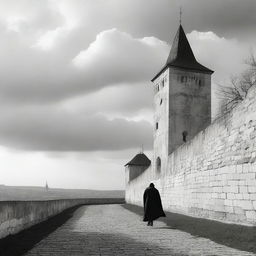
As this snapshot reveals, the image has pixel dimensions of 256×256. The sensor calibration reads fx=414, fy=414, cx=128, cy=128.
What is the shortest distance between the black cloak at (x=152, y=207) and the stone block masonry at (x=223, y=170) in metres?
1.77

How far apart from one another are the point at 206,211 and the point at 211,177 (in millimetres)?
1211

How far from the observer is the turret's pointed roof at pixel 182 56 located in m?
26.6

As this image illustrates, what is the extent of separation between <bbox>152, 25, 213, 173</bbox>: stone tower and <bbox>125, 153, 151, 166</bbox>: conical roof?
26337mm

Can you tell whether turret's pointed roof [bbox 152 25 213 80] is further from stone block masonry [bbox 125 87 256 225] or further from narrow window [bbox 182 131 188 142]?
stone block masonry [bbox 125 87 256 225]

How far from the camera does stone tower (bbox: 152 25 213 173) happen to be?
24859 millimetres

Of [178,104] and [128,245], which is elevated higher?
[178,104]

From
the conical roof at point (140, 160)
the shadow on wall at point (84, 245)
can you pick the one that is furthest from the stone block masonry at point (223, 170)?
the conical roof at point (140, 160)

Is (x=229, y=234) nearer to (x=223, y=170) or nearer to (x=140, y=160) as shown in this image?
(x=223, y=170)

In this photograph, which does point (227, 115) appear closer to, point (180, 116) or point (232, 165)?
point (232, 165)

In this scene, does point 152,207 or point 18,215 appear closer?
point 18,215

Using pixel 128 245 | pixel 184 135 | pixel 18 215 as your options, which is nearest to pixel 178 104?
pixel 184 135

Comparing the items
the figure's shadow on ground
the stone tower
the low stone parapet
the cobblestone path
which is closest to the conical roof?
the stone tower

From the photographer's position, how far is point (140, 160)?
53.9m

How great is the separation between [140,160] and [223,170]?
41.5 m
